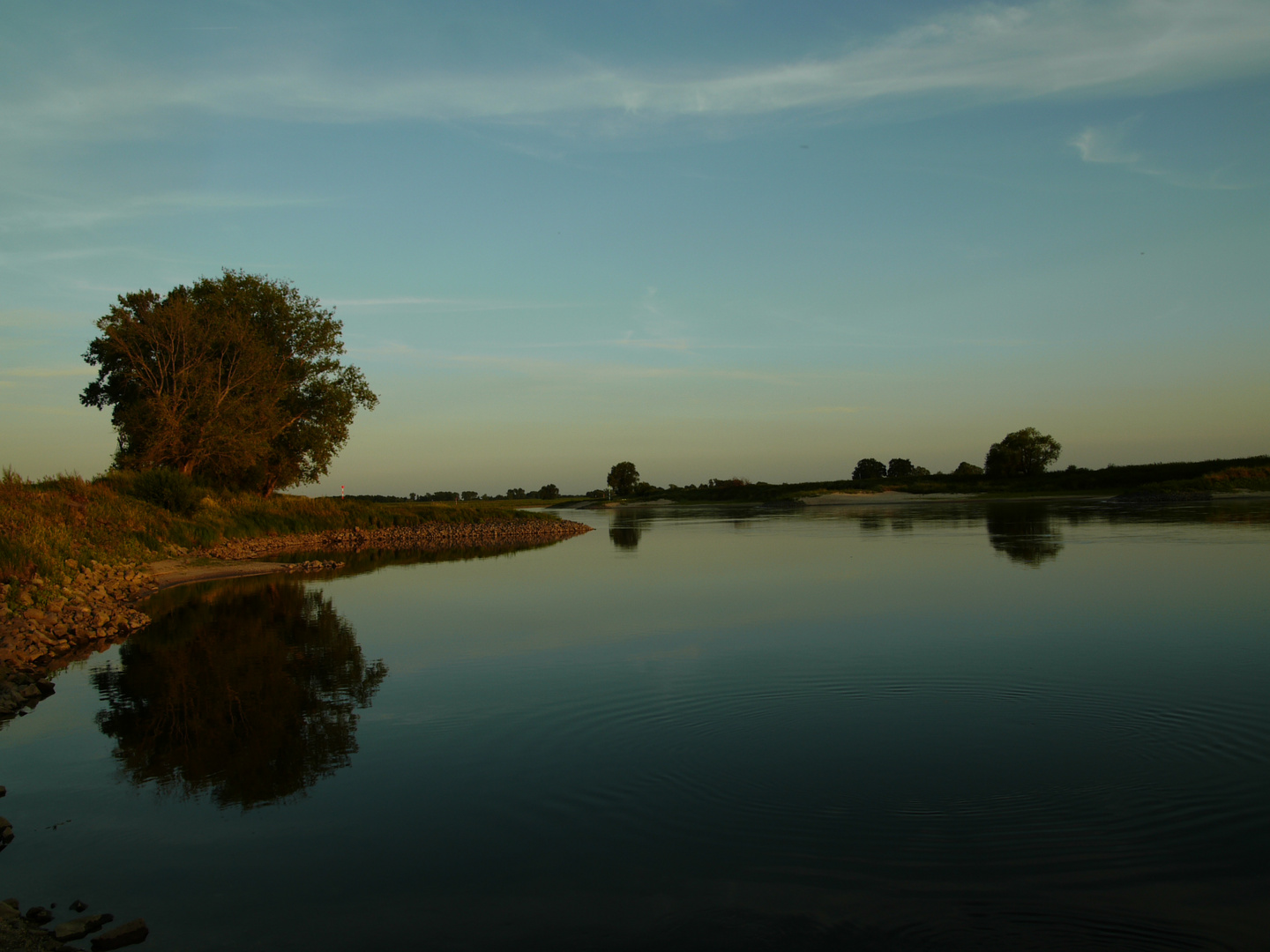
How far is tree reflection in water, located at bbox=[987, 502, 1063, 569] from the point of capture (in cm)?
2166

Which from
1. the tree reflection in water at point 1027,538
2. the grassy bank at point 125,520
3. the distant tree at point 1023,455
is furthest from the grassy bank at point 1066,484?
the grassy bank at point 125,520

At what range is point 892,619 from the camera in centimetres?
1277

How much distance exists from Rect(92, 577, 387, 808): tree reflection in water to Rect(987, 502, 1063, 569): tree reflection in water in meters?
15.6

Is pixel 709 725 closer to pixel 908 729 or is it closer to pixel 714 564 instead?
pixel 908 729

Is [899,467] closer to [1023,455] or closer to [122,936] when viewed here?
[1023,455]

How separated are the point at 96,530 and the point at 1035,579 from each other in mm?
24104

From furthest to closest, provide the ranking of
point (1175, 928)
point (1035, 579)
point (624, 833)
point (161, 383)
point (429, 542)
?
point (429, 542), point (161, 383), point (1035, 579), point (624, 833), point (1175, 928)

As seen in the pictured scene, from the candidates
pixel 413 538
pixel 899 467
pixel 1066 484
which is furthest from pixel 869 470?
pixel 413 538

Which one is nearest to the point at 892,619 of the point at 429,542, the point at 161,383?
the point at 429,542

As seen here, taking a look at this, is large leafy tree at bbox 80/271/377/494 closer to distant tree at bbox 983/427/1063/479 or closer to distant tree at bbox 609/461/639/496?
distant tree at bbox 983/427/1063/479

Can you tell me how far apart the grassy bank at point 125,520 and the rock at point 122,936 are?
13.8 metres

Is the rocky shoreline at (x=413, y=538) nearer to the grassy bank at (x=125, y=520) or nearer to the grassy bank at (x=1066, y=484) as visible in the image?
the grassy bank at (x=125, y=520)

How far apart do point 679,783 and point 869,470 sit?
434 feet

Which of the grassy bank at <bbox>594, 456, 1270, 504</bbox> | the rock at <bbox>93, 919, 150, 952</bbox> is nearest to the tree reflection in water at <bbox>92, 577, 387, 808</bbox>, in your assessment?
the rock at <bbox>93, 919, 150, 952</bbox>
